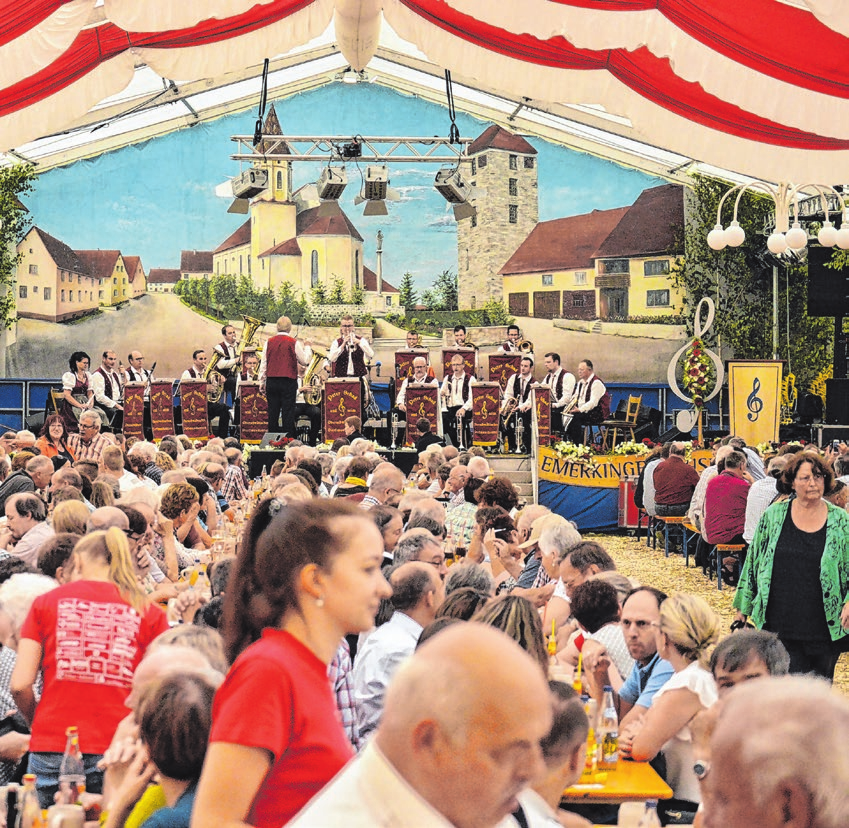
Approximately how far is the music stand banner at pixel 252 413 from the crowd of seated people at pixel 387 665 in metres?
8.69

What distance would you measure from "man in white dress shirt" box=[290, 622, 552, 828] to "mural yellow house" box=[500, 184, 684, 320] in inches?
760

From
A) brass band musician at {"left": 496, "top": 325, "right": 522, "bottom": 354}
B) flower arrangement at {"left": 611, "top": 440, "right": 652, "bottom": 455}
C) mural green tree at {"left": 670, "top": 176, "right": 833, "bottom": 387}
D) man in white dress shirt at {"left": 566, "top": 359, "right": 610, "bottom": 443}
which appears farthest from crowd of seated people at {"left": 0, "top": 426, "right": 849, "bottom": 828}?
mural green tree at {"left": 670, "top": 176, "right": 833, "bottom": 387}

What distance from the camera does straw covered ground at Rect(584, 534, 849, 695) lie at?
9430mm

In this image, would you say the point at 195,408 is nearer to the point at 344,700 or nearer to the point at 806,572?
the point at 806,572

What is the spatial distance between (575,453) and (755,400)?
88.8 inches

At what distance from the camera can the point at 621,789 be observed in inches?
126

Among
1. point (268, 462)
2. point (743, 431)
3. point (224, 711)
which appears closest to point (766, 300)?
point (743, 431)

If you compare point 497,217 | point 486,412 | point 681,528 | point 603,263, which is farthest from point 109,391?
point 603,263

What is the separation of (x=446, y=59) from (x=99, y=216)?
14.8 m

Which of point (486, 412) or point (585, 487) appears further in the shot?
point (486, 412)

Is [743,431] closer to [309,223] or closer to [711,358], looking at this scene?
[711,358]

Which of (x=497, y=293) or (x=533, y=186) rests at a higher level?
(x=533, y=186)

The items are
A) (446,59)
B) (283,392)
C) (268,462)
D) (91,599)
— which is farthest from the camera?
(283,392)

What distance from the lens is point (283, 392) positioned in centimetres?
1520
